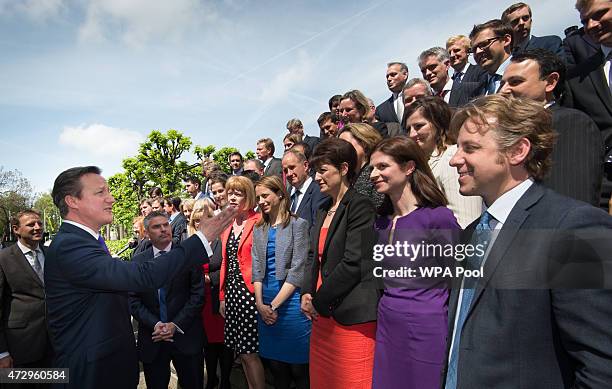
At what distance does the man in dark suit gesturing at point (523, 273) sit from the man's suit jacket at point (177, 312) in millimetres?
3182

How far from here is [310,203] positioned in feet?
15.3

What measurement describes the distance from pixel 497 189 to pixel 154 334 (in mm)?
3753

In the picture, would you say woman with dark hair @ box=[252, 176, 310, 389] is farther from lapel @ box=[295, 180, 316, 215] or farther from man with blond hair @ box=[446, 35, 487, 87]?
man with blond hair @ box=[446, 35, 487, 87]

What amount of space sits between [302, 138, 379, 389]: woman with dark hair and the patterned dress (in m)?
1.03

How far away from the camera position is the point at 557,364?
139cm

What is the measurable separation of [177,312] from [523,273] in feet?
12.4

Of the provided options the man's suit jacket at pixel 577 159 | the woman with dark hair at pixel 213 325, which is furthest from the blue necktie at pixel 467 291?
the woman with dark hair at pixel 213 325

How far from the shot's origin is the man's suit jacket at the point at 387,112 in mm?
6233

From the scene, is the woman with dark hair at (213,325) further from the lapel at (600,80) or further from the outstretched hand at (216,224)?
the lapel at (600,80)

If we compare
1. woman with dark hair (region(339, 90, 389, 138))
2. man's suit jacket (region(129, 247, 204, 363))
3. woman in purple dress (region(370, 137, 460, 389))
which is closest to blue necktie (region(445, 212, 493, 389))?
woman in purple dress (region(370, 137, 460, 389))

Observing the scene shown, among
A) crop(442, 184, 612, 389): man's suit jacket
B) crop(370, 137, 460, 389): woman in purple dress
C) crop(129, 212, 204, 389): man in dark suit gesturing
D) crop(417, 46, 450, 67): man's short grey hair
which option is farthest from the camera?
crop(417, 46, 450, 67): man's short grey hair

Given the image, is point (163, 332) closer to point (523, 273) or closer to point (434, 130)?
point (434, 130)

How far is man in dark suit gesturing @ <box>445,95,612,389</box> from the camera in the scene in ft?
4.18

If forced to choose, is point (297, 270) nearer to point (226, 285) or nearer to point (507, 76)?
point (226, 285)
